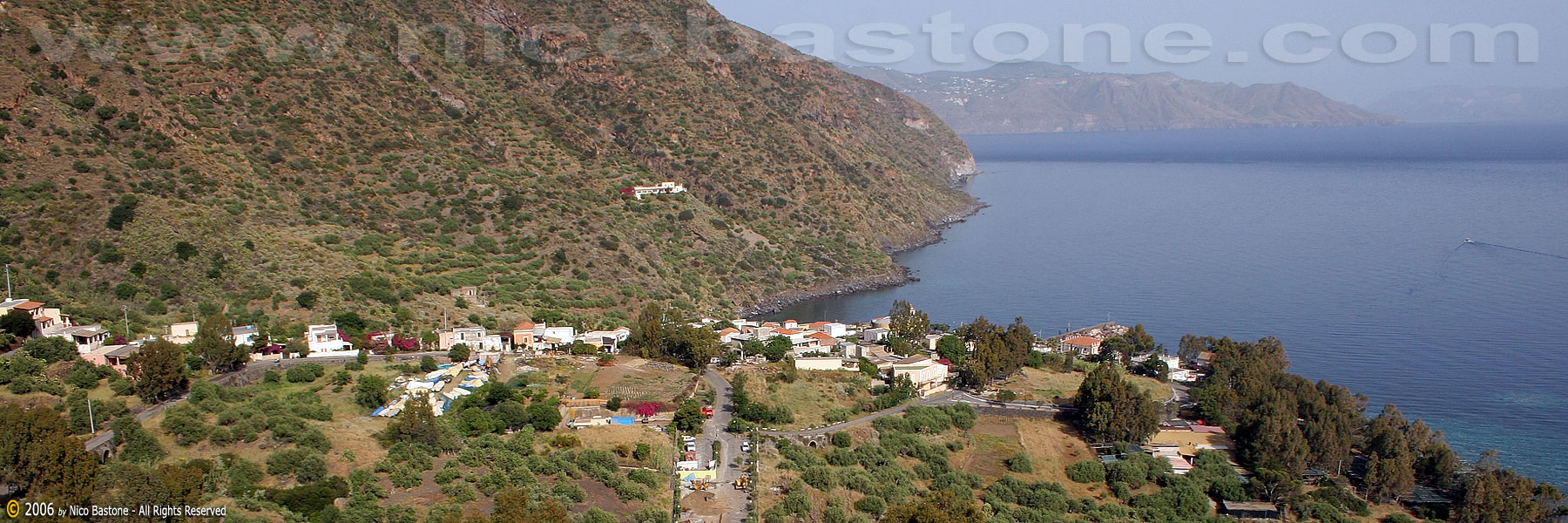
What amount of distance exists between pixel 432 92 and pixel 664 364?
28768mm

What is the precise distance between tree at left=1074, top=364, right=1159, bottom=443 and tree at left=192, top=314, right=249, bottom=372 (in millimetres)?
22220

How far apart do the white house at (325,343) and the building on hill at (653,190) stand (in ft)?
83.1

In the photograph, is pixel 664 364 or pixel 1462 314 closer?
pixel 664 364

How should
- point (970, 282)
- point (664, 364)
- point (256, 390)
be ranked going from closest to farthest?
point (256, 390) → point (664, 364) → point (970, 282)

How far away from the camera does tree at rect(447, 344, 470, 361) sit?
3134cm

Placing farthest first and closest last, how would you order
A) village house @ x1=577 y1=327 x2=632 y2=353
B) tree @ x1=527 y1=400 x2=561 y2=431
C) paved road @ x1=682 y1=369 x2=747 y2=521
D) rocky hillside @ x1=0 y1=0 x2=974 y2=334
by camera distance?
village house @ x1=577 y1=327 x2=632 y2=353, rocky hillside @ x1=0 y1=0 x2=974 y2=334, tree @ x1=527 y1=400 x2=561 y2=431, paved road @ x1=682 y1=369 x2=747 y2=521

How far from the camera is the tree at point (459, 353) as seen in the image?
31.3m

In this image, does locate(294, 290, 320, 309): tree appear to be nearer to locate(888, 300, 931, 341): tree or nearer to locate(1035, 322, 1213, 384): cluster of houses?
locate(888, 300, 931, 341): tree

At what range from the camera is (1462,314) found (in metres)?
48.9

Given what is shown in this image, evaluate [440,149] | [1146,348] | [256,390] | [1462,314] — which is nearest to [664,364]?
[256,390]

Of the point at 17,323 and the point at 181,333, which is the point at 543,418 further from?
the point at 17,323

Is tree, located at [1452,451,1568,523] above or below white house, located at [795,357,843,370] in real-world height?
below

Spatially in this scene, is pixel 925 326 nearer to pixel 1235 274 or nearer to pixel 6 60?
pixel 1235 274

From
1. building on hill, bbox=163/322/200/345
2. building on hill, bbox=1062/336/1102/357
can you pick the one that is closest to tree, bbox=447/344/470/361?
building on hill, bbox=163/322/200/345
